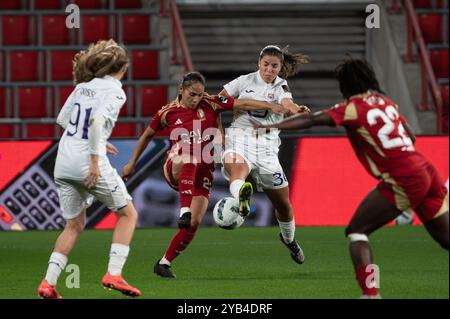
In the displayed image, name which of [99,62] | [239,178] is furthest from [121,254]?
[239,178]

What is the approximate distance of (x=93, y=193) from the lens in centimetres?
782

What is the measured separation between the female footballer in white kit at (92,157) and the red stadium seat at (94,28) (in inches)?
431

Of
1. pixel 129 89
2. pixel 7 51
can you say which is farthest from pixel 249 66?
pixel 7 51

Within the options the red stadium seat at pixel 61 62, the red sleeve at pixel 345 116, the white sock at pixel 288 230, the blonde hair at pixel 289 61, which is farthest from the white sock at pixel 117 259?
the red stadium seat at pixel 61 62

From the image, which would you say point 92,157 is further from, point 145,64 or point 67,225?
point 145,64

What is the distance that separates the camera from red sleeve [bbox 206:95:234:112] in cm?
1001

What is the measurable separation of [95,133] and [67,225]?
2.50 feet

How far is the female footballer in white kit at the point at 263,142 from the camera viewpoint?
1026 centimetres

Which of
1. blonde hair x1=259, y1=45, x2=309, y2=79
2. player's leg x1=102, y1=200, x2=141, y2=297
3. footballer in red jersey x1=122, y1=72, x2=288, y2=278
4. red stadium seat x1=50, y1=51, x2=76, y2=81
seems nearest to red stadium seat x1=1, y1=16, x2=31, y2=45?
red stadium seat x1=50, y1=51, x2=76, y2=81

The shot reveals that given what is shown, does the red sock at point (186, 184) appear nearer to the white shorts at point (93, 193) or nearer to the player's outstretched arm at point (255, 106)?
the player's outstretched arm at point (255, 106)

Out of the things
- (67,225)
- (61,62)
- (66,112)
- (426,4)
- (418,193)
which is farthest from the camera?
(426,4)

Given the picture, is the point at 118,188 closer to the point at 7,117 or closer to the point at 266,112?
the point at 266,112

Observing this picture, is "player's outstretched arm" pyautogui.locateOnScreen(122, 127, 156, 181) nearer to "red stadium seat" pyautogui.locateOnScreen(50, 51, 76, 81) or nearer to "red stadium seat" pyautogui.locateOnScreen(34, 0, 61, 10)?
"red stadium seat" pyautogui.locateOnScreen(50, 51, 76, 81)

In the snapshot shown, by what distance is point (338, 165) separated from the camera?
15.6 meters
